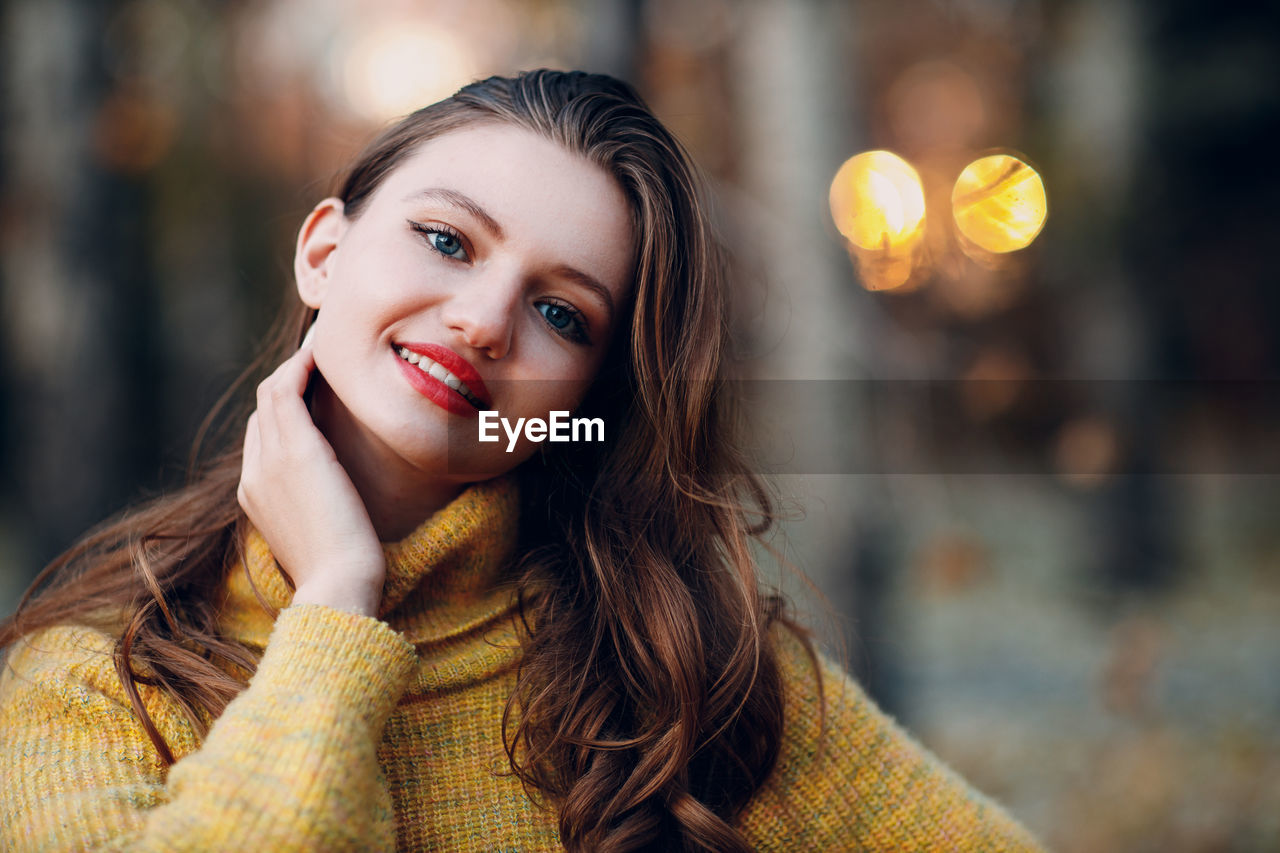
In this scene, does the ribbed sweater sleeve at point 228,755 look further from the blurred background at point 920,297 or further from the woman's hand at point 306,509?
the blurred background at point 920,297

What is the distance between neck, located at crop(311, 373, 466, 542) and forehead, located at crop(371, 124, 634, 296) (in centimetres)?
36

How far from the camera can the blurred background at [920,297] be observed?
139 inches

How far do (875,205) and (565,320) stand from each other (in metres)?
2.40

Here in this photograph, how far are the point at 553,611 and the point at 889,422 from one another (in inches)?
108

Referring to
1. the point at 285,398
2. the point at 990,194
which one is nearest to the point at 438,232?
the point at 285,398

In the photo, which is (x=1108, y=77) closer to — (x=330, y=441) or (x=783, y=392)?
(x=783, y=392)

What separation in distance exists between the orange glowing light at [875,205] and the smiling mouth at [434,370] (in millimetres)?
2413

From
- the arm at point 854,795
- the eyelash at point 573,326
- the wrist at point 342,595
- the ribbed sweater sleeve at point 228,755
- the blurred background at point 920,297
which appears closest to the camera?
the ribbed sweater sleeve at point 228,755

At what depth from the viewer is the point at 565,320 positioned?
1.58 meters

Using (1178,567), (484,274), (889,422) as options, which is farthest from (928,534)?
(484,274)

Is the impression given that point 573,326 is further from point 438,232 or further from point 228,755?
point 228,755

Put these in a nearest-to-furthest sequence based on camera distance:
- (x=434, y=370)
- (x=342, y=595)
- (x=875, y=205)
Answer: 1. (x=342, y=595)
2. (x=434, y=370)
3. (x=875, y=205)

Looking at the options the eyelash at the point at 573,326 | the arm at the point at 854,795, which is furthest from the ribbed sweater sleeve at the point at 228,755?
the arm at the point at 854,795

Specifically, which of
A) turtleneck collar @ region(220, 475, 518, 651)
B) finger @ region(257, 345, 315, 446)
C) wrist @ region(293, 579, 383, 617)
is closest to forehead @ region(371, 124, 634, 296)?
finger @ region(257, 345, 315, 446)
